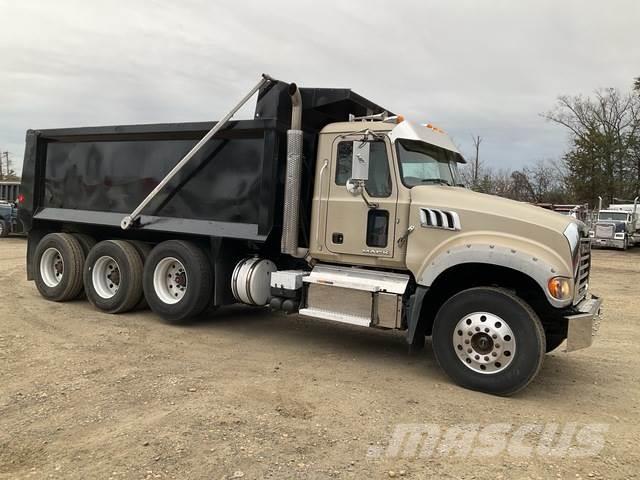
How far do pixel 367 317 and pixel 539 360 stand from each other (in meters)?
1.80

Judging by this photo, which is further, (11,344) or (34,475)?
(11,344)

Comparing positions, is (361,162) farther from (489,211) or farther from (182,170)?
(182,170)

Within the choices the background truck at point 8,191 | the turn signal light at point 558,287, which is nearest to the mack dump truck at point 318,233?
the turn signal light at point 558,287

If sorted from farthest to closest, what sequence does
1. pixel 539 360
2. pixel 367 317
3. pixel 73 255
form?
pixel 73 255 < pixel 367 317 < pixel 539 360

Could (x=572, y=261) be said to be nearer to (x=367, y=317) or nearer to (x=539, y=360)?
(x=539, y=360)

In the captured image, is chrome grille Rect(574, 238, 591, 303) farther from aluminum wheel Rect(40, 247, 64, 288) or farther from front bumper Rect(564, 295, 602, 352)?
aluminum wheel Rect(40, 247, 64, 288)

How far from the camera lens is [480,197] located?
5715 mm

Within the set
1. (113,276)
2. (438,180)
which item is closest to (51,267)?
(113,276)

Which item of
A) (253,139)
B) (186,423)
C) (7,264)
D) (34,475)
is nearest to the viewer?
(34,475)

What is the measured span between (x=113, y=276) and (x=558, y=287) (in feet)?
20.9

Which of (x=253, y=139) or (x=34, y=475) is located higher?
(x=253, y=139)

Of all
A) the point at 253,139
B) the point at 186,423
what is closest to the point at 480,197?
the point at 253,139

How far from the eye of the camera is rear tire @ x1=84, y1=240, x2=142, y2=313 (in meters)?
7.95

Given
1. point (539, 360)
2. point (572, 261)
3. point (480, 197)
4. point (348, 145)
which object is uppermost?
point (348, 145)
